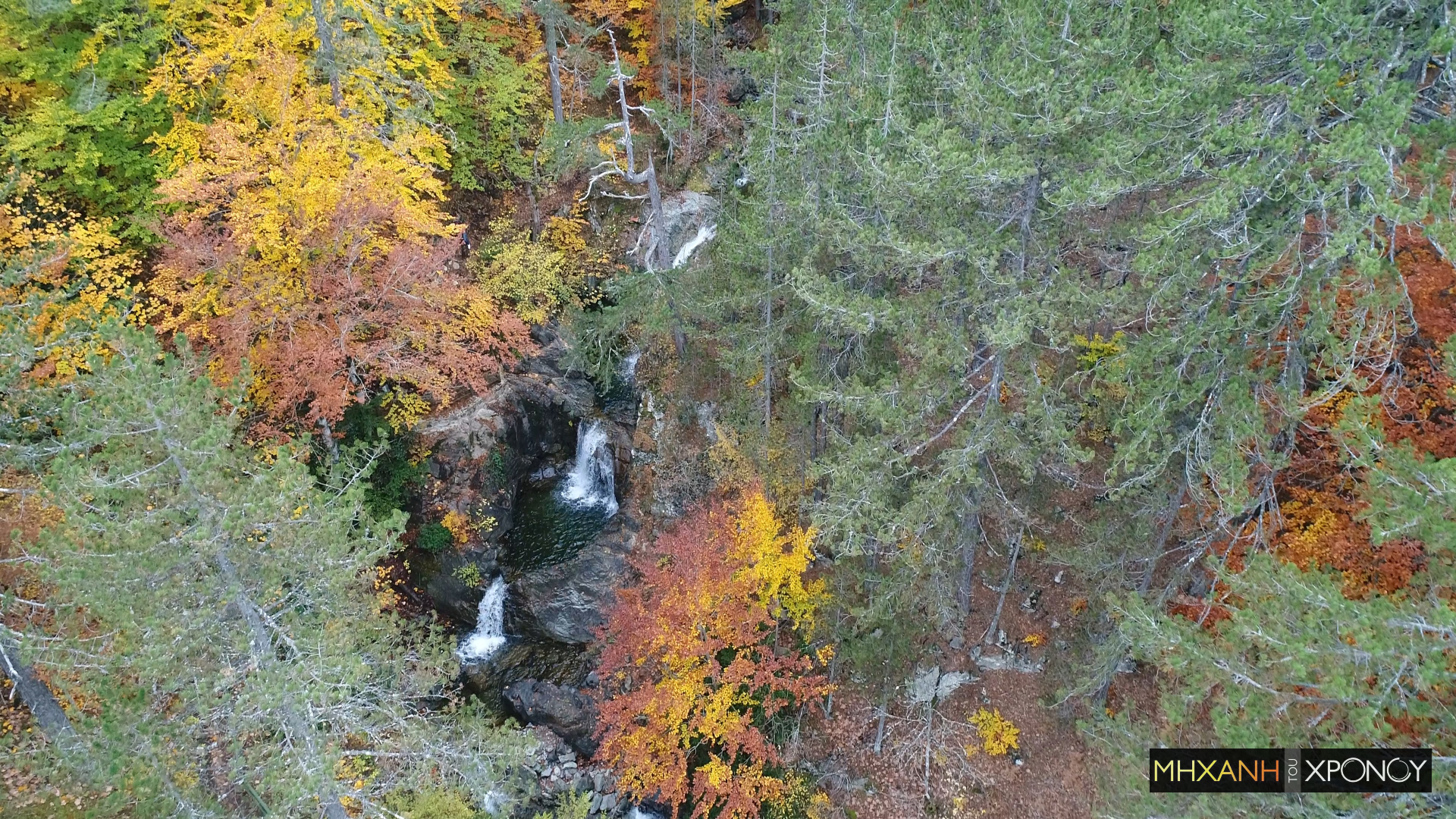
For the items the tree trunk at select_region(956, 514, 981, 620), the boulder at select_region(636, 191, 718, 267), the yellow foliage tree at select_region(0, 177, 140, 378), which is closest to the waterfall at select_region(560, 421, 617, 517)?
the boulder at select_region(636, 191, 718, 267)

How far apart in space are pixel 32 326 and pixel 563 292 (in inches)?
472

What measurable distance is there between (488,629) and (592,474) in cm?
495

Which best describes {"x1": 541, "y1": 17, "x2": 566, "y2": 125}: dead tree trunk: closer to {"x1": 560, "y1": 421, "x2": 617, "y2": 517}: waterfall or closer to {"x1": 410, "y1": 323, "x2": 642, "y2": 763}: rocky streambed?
{"x1": 410, "y1": 323, "x2": 642, "y2": 763}: rocky streambed

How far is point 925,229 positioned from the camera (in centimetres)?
1081

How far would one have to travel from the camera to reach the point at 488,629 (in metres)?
16.6

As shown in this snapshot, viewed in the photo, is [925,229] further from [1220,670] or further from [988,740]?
[988,740]

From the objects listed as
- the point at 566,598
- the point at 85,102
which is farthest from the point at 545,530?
the point at 85,102

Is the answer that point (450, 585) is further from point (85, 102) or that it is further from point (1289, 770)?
point (1289, 770)

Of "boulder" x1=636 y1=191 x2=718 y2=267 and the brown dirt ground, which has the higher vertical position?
"boulder" x1=636 y1=191 x2=718 y2=267

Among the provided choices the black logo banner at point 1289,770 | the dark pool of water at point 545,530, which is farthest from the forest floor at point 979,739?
the dark pool of water at point 545,530

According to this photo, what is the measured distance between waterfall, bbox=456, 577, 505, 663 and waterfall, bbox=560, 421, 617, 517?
3.11m

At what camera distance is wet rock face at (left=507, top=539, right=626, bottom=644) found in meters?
16.5

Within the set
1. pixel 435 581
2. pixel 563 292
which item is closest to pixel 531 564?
pixel 435 581

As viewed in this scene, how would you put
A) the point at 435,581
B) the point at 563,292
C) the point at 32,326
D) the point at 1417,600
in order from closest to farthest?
the point at 1417,600
the point at 32,326
the point at 435,581
the point at 563,292
